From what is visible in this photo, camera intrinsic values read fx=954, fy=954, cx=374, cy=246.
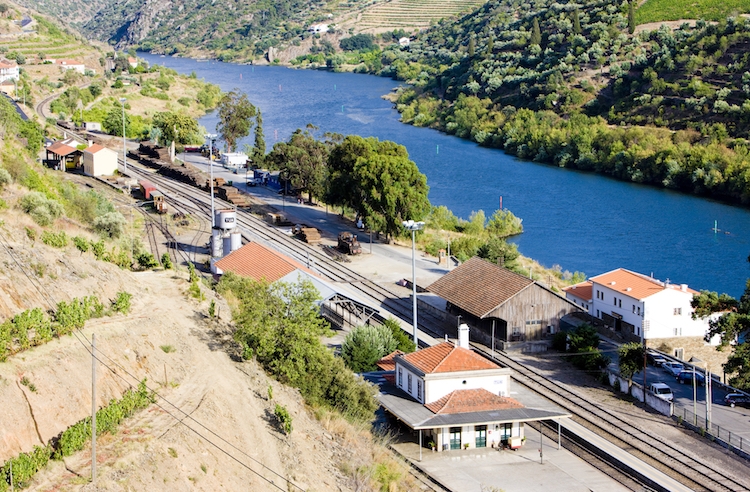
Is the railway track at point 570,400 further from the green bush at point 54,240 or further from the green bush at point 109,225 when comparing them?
the green bush at point 54,240

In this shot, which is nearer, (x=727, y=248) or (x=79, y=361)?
(x=79, y=361)

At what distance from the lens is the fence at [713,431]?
31.8m

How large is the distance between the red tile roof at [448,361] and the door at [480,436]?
6.79ft

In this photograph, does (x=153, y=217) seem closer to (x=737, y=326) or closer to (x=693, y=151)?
(x=737, y=326)

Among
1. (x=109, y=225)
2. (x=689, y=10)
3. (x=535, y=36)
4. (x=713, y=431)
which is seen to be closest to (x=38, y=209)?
(x=109, y=225)

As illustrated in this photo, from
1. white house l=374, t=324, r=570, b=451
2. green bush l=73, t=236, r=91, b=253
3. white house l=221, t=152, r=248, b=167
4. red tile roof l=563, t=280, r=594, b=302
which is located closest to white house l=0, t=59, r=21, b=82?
white house l=221, t=152, r=248, b=167

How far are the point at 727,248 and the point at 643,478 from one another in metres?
42.1

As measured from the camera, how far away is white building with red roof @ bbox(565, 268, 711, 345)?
43.5 metres

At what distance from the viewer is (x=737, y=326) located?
3647cm

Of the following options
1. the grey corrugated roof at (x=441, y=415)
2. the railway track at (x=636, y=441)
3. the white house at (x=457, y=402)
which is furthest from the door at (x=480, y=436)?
the railway track at (x=636, y=441)

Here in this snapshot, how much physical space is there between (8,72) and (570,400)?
91265 millimetres

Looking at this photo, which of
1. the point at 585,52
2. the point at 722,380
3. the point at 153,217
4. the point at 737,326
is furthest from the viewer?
the point at 585,52

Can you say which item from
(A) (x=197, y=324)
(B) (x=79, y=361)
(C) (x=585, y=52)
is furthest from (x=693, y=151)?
(B) (x=79, y=361)

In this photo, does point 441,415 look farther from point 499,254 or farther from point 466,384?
point 499,254
